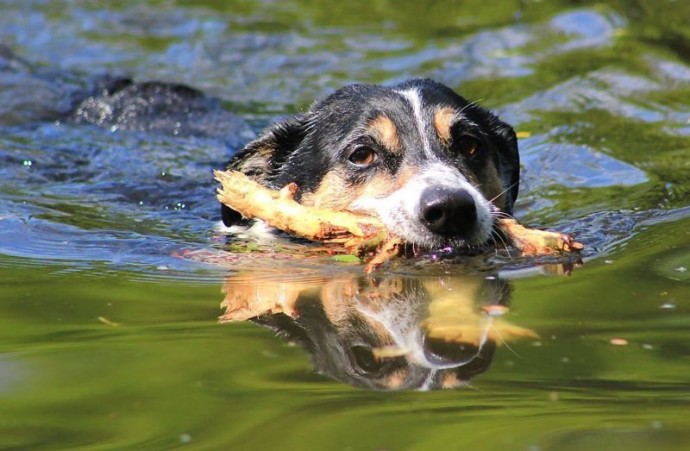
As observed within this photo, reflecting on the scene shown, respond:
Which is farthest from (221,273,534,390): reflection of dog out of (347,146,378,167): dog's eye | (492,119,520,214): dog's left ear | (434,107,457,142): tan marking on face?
(492,119,520,214): dog's left ear

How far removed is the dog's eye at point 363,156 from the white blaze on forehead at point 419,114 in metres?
0.26

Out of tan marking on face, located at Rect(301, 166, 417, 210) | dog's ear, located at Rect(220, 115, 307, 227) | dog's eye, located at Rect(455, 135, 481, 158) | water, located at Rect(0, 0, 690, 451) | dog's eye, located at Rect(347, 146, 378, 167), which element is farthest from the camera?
dog's ear, located at Rect(220, 115, 307, 227)

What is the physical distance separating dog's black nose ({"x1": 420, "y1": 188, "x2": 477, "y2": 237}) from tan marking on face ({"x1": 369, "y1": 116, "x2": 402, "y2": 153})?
627 mm

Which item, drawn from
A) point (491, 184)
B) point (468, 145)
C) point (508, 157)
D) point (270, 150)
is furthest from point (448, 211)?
point (270, 150)

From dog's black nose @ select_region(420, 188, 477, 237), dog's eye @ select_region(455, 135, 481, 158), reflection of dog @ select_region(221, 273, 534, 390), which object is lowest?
reflection of dog @ select_region(221, 273, 534, 390)

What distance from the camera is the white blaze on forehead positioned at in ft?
17.9

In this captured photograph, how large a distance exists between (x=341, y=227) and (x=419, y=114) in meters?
0.92

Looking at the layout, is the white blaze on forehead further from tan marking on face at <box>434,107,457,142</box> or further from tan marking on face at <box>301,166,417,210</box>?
tan marking on face at <box>301,166,417,210</box>

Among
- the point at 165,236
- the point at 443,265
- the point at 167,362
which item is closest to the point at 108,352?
the point at 167,362

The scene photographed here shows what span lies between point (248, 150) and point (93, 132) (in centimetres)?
268

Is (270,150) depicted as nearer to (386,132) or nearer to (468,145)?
(386,132)

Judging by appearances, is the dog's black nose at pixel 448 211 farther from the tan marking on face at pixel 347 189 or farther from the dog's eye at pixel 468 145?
the dog's eye at pixel 468 145

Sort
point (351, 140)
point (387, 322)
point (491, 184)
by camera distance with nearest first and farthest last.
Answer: point (387, 322) → point (351, 140) → point (491, 184)

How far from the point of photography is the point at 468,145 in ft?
18.7
